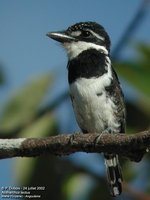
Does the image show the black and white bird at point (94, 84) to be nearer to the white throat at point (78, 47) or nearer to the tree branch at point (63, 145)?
the white throat at point (78, 47)

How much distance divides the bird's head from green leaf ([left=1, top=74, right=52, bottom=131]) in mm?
531

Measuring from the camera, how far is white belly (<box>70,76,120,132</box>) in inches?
142

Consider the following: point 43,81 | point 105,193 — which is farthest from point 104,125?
point 105,193

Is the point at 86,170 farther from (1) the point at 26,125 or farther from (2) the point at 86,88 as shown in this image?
(2) the point at 86,88

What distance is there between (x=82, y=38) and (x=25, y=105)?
1030 mm

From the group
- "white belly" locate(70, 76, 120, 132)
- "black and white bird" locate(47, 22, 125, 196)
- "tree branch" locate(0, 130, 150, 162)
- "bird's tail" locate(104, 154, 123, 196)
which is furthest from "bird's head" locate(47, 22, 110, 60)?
"tree branch" locate(0, 130, 150, 162)

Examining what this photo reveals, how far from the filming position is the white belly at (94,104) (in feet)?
11.8

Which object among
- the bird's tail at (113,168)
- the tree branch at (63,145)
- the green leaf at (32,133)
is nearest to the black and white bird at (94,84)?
the bird's tail at (113,168)

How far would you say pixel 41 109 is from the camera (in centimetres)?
311

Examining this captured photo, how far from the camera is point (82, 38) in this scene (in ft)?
13.3

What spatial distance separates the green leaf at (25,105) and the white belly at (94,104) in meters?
0.28

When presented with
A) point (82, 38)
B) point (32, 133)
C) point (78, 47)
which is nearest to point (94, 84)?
point (78, 47)

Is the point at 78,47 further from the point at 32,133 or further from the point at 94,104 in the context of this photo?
the point at 32,133

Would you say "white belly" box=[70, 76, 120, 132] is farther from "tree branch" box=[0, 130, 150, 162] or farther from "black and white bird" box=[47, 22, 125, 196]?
"tree branch" box=[0, 130, 150, 162]
